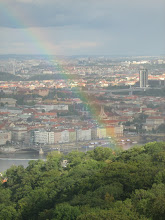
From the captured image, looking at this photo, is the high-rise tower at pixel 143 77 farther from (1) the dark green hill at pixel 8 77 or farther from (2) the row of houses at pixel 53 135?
(2) the row of houses at pixel 53 135

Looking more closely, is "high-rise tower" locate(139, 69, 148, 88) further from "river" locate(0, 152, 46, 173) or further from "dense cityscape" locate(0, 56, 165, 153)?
"river" locate(0, 152, 46, 173)

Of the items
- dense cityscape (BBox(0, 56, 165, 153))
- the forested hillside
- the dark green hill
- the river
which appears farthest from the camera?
the dark green hill

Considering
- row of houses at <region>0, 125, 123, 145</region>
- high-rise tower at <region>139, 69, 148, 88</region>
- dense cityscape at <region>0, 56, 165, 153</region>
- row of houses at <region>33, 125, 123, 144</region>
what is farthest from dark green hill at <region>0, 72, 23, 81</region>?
row of houses at <region>33, 125, 123, 144</region>

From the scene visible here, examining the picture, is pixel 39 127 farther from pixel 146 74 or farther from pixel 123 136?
pixel 146 74

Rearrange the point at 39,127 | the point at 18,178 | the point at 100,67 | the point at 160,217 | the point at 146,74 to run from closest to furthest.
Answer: the point at 160,217 < the point at 18,178 < the point at 39,127 < the point at 146,74 < the point at 100,67

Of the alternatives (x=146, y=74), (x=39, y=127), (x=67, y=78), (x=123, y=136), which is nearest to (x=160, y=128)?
(x=123, y=136)
